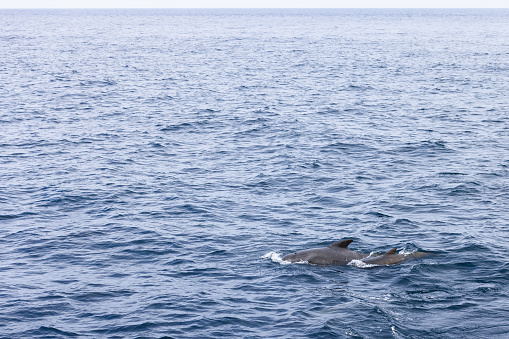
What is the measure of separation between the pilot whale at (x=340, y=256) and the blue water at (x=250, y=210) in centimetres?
39

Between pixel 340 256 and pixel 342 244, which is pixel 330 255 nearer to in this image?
pixel 340 256

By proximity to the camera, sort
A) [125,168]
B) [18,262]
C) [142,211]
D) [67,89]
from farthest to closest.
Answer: [67,89] → [125,168] → [142,211] → [18,262]

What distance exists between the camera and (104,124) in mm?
48125

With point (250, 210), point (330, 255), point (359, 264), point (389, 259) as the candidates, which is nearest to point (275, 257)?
point (330, 255)

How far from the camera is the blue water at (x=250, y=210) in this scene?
19.4 meters

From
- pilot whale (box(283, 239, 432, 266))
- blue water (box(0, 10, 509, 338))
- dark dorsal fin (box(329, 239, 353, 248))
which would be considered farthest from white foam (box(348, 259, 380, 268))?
dark dorsal fin (box(329, 239, 353, 248))

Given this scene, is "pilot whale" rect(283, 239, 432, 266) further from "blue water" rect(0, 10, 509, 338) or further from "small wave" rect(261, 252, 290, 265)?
"blue water" rect(0, 10, 509, 338)

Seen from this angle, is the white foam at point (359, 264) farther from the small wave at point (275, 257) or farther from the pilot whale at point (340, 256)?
the small wave at point (275, 257)

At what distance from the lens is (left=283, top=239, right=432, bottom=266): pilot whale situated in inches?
891

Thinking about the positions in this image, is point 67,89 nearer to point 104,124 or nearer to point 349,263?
point 104,124

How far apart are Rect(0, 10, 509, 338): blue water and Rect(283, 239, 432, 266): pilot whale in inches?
15.2

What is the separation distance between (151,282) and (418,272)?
8.97m

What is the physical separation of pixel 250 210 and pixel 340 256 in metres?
7.25

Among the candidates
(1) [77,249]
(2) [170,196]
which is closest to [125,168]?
(2) [170,196]
